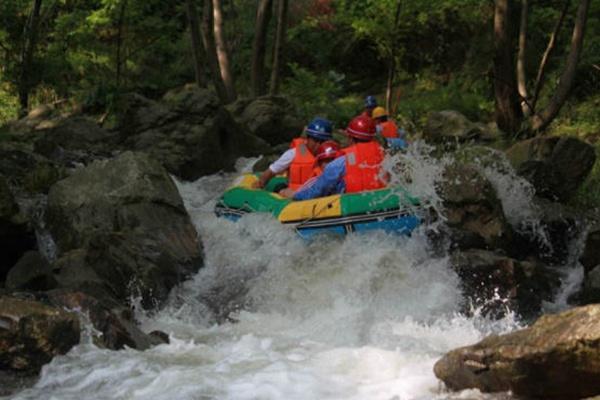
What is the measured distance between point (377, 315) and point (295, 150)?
9.15 ft

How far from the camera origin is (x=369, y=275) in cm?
773

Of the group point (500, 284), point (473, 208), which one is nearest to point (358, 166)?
point (473, 208)

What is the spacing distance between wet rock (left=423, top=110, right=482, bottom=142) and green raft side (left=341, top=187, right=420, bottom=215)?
5620 millimetres

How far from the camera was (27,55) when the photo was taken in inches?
643

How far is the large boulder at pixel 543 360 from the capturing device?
398 cm

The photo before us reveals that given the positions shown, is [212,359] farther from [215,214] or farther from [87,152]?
[87,152]

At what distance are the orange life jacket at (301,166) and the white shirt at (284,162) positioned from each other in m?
0.09

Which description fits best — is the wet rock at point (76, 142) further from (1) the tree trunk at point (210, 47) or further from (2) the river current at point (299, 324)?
(2) the river current at point (299, 324)

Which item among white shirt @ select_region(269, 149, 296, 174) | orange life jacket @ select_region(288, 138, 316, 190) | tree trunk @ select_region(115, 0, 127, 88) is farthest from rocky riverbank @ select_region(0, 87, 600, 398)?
tree trunk @ select_region(115, 0, 127, 88)

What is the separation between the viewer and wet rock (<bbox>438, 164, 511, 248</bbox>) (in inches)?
323

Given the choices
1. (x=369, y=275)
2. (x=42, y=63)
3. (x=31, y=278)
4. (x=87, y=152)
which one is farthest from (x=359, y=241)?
(x=42, y=63)

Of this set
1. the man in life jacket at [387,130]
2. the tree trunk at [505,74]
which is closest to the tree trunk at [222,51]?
the man in life jacket at [387,130]

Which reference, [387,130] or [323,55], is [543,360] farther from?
[323,55]

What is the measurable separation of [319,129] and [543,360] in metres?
5.46
